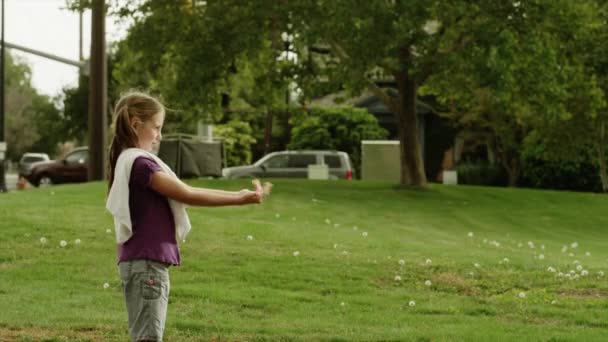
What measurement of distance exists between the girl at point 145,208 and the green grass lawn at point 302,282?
3.32m

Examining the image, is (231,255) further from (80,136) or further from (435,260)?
(80,136)

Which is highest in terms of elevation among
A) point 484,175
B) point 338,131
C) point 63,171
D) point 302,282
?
point 338,131

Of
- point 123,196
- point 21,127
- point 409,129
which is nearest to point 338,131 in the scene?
point 409,129

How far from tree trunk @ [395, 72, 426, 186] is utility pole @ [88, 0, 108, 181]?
8148 millimetres

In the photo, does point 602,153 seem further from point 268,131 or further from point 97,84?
point 97,84

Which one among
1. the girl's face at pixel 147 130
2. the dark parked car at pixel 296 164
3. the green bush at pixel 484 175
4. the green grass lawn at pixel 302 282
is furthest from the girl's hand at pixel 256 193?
the green bush at pixel 484 175

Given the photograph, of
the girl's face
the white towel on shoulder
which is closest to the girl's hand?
the white towel on shoulder

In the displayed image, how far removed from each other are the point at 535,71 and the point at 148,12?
10487 mm

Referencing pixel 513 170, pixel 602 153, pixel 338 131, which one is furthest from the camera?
pixel 338 131

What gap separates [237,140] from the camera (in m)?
48.2

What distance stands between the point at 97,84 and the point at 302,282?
15.8m

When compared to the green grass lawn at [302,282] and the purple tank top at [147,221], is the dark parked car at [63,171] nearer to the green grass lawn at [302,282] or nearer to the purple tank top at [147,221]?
the green grass lawn at [302,282]

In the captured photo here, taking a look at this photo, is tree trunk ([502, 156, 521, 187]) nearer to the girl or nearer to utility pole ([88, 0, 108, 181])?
utility pole ([88, 0, 108, 181])

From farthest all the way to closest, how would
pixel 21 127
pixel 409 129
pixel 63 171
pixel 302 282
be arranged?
pixel 21 127 → pixel 63 171 → pixel 409 129 → pixel 302 282
